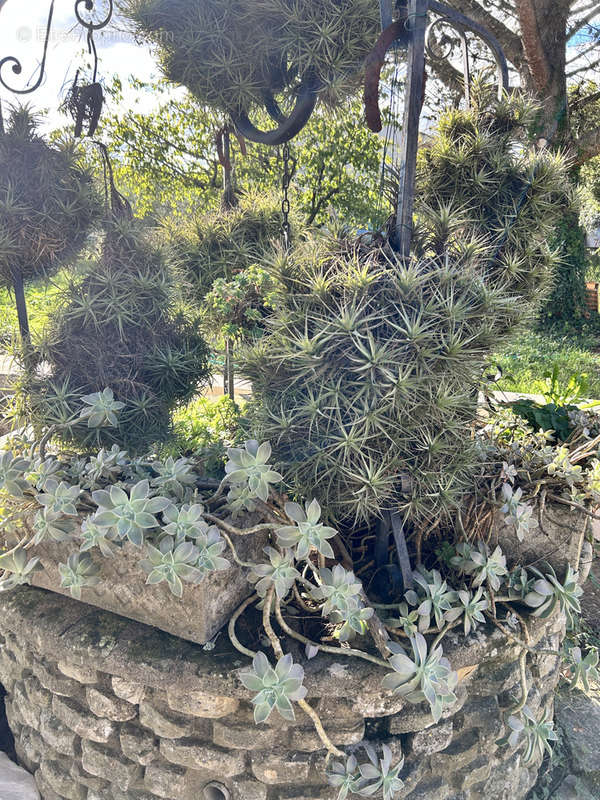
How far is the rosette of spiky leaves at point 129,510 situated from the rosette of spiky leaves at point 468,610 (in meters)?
0.85

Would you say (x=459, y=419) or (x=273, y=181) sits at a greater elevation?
(x=273, y=181)

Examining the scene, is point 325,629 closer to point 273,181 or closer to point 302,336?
point 302,336

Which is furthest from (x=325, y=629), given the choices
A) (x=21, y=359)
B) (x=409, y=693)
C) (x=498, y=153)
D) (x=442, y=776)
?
(x=498, y=153)

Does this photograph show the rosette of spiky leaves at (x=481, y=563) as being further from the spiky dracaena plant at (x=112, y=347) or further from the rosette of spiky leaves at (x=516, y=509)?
the spiky dracaena plant at (x=112, y=347)

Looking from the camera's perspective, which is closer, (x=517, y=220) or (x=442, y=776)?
(x=442, y=776)

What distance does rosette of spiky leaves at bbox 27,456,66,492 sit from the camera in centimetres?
158

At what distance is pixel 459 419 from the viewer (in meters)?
1.51

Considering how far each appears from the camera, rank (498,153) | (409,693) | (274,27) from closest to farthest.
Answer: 1. (409,693)
2. (274,27)
3. (498,153)

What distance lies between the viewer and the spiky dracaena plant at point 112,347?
1680mm

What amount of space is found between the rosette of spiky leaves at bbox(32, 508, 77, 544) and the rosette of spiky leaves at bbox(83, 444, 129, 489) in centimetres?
13

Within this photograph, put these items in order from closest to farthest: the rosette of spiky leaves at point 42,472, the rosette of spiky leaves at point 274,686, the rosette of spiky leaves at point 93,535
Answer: the rosette of spiky leaves at point 274,686 < the rosette of spiky leaves at point 93,535 < the rosette of spiky leaves at point 42,472

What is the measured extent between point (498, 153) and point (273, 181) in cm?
424

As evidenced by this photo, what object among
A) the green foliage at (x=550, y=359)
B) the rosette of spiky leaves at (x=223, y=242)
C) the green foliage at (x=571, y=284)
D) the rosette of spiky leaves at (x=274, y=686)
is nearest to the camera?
the rosette of spiky leaves at (x=274, y=686)

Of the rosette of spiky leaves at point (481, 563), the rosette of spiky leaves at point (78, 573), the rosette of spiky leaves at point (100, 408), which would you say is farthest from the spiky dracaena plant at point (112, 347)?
the rosette of spiky leaves at point (481, 563)
